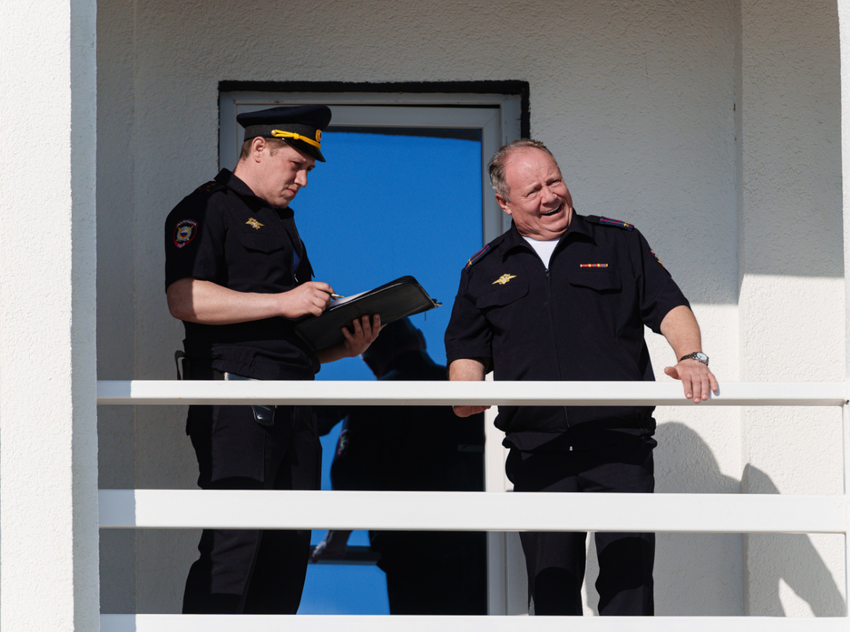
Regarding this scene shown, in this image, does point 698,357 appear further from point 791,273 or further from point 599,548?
point 791,273

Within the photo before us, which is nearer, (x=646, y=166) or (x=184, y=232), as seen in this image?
(x=184, y=232)

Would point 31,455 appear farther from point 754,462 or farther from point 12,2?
point 754,462

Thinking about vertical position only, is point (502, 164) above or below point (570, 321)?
above

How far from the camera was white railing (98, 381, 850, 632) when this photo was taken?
75.8 inches

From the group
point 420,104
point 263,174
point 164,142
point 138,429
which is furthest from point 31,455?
point 420,104

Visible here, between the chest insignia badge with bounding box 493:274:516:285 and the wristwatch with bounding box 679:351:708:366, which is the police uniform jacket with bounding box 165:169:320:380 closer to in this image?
the chest insignia badge with bounding box 493:274:516:285

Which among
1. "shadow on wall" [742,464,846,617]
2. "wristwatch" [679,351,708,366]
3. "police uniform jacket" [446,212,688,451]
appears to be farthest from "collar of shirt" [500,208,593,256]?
"shadow on wall" [742,464,846,617]

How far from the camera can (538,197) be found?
8.80 feet

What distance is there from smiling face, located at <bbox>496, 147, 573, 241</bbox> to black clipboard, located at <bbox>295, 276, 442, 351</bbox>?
364mm

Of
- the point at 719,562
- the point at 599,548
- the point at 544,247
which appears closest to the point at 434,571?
the point at 719,562

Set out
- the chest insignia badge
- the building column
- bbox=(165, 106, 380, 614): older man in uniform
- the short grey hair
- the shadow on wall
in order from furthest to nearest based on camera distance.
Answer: the shadow on wall, the short grey hair, the chest insignia badge, bbox=(165, 106, 380, 614): older man in uniform, the building column

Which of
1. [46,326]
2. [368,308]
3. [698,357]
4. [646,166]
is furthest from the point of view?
[646,166]

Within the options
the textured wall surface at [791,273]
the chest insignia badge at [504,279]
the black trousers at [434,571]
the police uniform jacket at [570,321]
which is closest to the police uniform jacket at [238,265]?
the police uniform jacket at [570,321]

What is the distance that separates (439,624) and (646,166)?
208 cm
